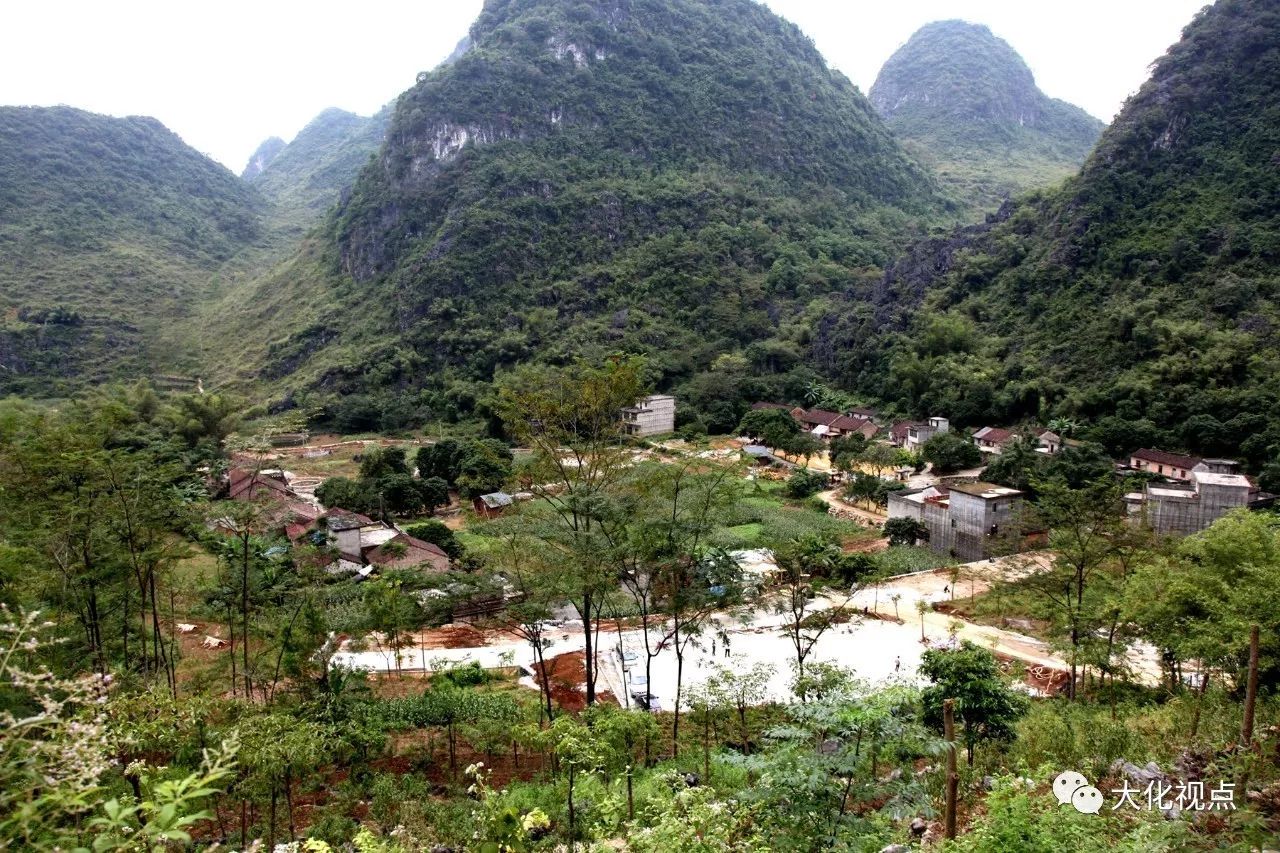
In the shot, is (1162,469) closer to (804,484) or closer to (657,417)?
(804,484)

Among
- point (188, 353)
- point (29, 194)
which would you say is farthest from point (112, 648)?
point (29, 194)

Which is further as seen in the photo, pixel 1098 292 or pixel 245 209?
pixel 245 209

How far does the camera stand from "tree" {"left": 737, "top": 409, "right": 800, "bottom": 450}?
1628 inches

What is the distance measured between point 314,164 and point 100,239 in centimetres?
8456

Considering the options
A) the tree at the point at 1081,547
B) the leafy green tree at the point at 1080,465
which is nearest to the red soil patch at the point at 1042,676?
the tree at the point at 1081,547

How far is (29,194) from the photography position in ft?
265

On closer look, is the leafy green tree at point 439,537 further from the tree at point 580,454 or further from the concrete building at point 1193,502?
the concrete building at point 1193,502

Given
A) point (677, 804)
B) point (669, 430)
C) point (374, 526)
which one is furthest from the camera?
point (669, 430)

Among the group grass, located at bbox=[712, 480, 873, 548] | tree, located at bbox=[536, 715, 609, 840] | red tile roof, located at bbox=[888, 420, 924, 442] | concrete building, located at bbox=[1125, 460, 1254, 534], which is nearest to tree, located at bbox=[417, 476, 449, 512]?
grass, located at bbox=[712, 480, 873, 548]

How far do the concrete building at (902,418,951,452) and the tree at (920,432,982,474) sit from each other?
10.2 ft

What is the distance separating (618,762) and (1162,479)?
30555mm

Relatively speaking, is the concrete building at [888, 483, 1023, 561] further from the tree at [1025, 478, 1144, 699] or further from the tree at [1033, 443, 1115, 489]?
the tree at [1025, 478, 1144, 699]

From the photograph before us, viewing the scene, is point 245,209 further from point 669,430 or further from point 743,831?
point 743,831

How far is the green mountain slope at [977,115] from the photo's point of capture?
11100cm
